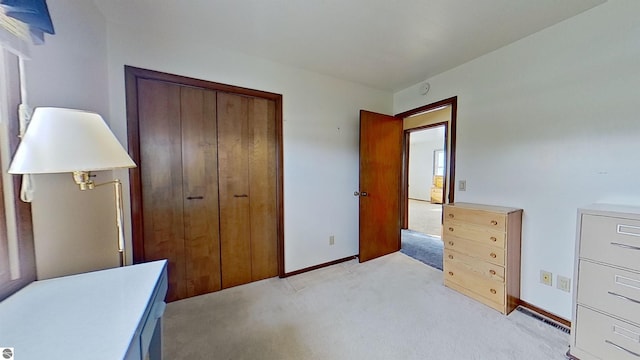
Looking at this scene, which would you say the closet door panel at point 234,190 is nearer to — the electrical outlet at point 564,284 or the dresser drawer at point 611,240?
the dresser drawer at point 611,240

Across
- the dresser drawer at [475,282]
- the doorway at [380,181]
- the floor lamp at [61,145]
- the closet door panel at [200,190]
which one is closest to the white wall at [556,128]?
the dresser drawer at [475,282]

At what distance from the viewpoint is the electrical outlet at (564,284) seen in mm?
1749

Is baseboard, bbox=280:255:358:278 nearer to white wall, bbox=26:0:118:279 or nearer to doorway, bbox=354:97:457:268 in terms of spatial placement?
doorway, bbox=354:97:457:268

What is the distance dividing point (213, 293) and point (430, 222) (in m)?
4.58

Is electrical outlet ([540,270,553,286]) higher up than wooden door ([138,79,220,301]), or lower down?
lower down

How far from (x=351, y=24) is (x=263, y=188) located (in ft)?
5.67

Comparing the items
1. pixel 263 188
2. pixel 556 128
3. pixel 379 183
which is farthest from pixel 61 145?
pixel 556 128

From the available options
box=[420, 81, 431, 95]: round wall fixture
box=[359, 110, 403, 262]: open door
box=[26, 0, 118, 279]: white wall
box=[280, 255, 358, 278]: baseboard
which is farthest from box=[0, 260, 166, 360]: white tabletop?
box=[420, 81, 431, 95]: round wall fixture

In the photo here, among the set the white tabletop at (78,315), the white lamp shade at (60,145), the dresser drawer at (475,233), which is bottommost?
the dresser drawer at (475,233)

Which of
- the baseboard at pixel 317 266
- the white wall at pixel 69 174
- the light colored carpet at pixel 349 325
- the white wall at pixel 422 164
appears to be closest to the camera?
the white wall at pixel 69 174

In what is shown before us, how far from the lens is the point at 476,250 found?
2.08 m

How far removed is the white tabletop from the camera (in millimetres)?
646

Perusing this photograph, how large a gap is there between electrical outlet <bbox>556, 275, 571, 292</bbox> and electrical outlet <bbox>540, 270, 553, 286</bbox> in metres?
0.05

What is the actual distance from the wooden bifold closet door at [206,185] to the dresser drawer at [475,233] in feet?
6.03
